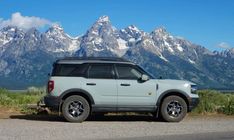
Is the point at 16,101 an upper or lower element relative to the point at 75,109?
upper

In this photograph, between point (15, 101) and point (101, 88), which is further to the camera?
point (15, 101)

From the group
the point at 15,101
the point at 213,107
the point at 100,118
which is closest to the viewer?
the point at 100,118

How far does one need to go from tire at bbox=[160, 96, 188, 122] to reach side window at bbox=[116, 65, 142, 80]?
1.18 metres

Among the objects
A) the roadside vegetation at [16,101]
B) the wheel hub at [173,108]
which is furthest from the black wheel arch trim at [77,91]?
the roadside vegetation at [16,101]

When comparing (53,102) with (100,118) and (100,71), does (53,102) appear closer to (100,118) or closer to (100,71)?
(100,71)

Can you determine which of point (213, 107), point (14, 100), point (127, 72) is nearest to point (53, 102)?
point (127, 72)

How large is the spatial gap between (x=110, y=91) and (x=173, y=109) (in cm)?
205

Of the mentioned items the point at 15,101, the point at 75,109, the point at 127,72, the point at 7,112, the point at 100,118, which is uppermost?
the point at 127,72

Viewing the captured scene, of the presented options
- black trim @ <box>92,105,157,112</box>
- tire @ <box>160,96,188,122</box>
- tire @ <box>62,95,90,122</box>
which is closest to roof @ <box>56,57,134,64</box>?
tire @ <box>62,95,90,122</box>

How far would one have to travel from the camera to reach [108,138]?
43.0ft

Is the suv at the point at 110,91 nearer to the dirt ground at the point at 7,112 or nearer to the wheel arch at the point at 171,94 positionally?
the wheel arch at the point at 171,94

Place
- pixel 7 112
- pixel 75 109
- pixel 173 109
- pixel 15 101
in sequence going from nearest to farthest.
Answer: pixel 75 109 < pixel 173 109 < pixel 7 112 < pixel 15 101

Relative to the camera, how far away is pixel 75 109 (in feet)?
53.1

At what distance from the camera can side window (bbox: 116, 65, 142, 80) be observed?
16.6 metres
